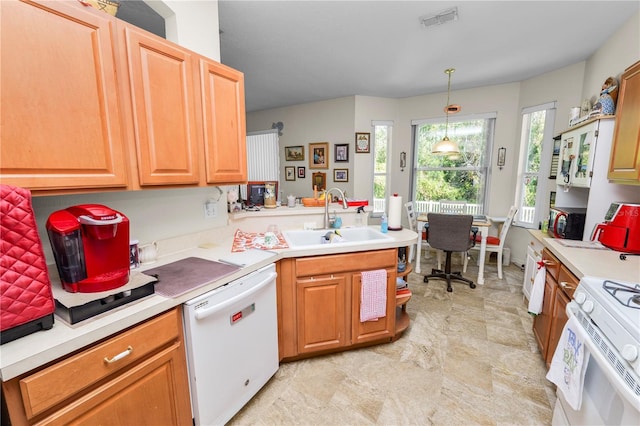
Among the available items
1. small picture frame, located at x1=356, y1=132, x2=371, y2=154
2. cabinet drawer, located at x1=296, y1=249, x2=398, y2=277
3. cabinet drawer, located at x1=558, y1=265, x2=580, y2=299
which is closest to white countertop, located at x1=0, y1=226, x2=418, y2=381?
cabinet drawer, located at x1=296, y1=249, x2=398, y2=277

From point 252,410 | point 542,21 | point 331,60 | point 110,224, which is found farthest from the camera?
point 331,60

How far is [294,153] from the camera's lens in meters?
5.10

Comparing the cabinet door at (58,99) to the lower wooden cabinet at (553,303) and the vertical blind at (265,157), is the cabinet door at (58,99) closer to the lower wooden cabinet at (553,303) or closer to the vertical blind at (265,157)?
the lower wooden cabinet at (553,303)

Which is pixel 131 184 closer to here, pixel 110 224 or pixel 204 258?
pixel 110 224

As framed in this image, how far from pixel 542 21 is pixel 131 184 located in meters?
3.31

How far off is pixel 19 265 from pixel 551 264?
2.73 metres

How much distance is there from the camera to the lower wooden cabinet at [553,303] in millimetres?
1576

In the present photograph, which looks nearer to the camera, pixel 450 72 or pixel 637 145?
pixel 637 145

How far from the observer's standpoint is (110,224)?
1.05 metres

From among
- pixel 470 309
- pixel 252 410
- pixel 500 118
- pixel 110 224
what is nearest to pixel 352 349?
pixel 252 410

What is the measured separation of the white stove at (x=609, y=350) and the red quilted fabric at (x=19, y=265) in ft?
6.06

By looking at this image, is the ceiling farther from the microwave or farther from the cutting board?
the cutting board

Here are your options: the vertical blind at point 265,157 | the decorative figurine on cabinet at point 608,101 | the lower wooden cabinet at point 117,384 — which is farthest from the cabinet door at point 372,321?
the vertical blind at point 265,157

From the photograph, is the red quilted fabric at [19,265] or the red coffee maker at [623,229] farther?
the red coffee maker at [623,229]
